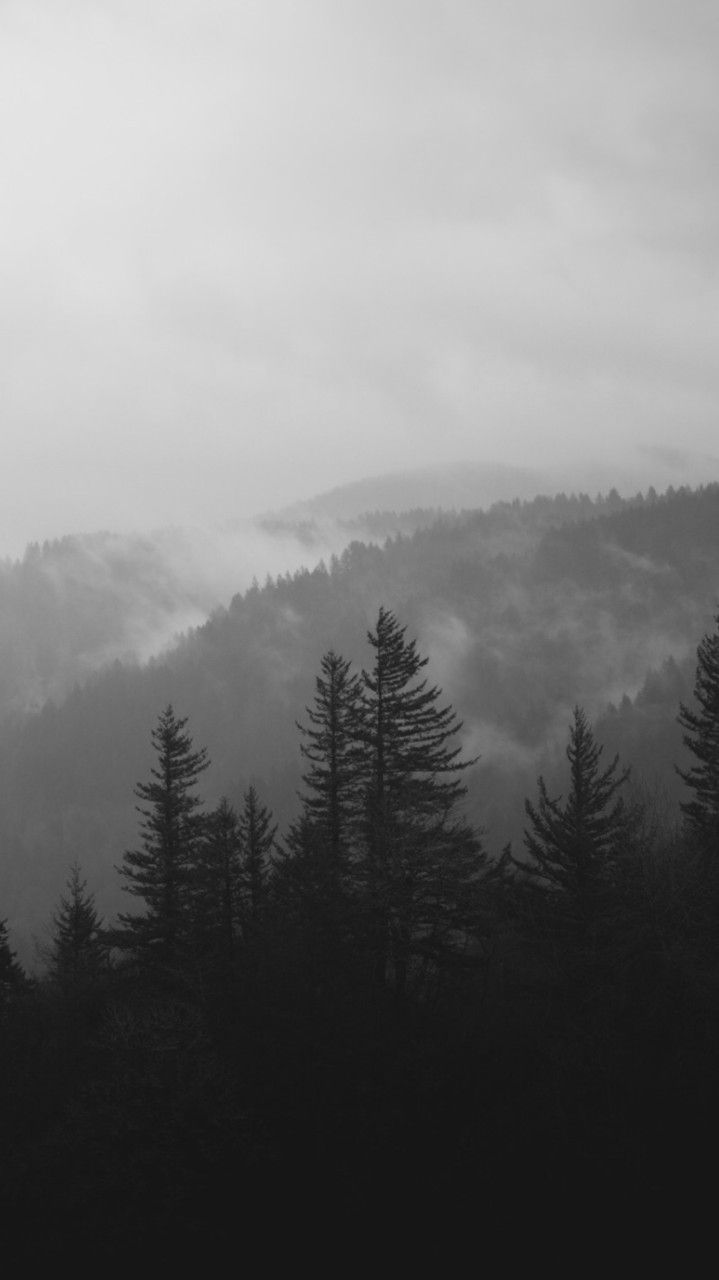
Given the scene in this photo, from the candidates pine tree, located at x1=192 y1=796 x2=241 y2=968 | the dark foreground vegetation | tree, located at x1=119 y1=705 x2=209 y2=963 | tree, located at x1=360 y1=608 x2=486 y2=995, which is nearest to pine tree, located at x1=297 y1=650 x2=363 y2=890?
the dark foreground vegetation

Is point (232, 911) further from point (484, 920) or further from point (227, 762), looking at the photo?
point (227, 762)

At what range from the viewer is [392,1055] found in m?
22.3

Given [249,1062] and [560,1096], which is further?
[249,1062]

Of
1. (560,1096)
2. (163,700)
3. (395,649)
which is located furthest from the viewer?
(163,700)

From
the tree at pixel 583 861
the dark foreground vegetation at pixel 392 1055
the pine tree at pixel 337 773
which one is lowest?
the dark foreground vegetation at pixel 392 1055

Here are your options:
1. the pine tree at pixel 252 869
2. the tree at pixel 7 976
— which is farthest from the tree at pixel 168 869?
the tree at pixel 7 976

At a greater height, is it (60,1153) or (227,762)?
(227,762)

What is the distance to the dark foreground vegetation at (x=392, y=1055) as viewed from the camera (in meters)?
18.9

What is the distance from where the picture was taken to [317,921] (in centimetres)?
2573

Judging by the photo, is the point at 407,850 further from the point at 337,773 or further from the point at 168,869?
the point at 168,869

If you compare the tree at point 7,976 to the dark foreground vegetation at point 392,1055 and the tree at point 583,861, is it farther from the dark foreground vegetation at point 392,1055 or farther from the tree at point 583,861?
the tree at point 583,861

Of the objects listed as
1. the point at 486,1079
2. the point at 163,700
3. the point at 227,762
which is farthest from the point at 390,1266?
the point at 163,700

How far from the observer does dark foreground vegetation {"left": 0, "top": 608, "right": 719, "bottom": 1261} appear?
1888 cm

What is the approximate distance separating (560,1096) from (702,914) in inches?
217
